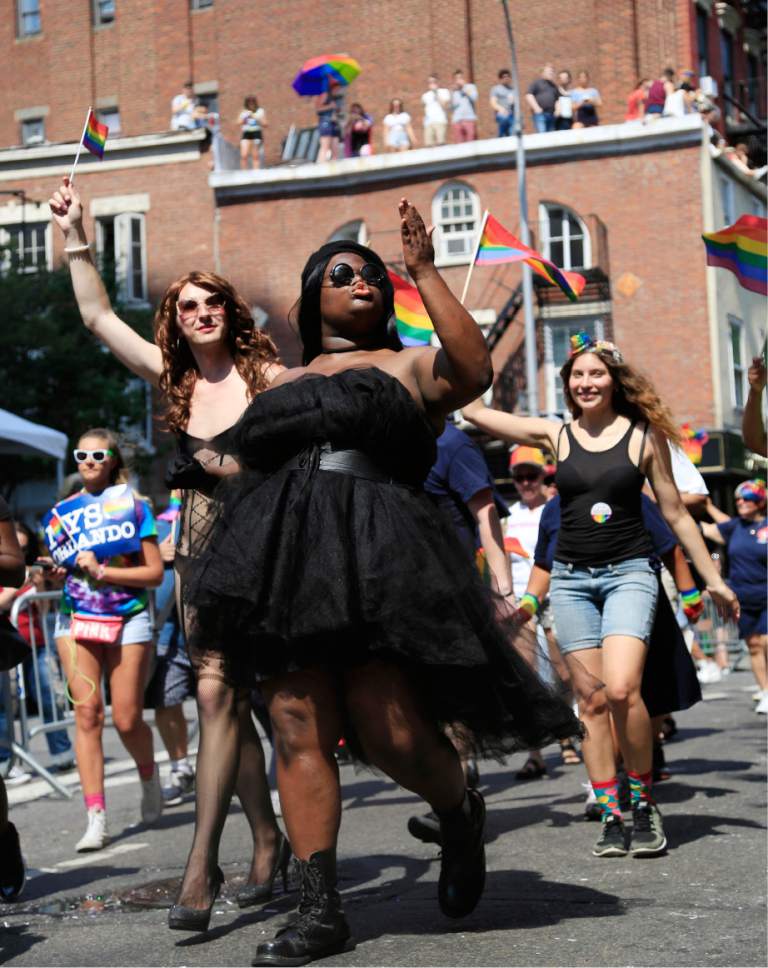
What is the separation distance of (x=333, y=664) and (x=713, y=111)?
106 feet

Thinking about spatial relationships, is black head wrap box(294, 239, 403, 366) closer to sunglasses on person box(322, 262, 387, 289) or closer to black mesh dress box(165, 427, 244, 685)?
sunglasses on person box(322, 262, 387, 289)

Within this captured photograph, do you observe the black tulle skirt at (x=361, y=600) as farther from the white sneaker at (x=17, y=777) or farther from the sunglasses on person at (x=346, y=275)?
the white sneaker at (x=17, y=777)

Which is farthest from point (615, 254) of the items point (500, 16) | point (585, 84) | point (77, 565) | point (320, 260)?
point (320, 260)

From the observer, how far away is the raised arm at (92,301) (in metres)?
5.78

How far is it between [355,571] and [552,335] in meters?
32.1

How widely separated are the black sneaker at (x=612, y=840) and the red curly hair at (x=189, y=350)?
83.4 inches

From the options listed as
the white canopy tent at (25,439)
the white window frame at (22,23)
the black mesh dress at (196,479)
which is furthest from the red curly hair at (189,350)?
the white window frame at (22,23)

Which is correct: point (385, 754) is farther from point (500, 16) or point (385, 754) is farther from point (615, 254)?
point (500, 16)

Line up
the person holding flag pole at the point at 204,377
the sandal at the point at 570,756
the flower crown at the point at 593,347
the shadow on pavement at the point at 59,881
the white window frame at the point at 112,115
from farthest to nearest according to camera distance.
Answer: the white window frame at the point at 112,115
the sandal at the point at 570,756
the flower crown at the point at 593,347
the shadow on pavement at the point at 59,881
the person holding flag pole at the point at 204,377

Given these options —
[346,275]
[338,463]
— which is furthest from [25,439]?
[338,463]

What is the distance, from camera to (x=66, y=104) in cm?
4284

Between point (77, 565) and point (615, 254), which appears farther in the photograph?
point (615, 254)

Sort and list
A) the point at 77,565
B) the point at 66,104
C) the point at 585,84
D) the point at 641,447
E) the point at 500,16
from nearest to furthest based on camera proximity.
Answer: the point at 641,447
the point at 77,565
the point at 585,84
the point at 500,16
the point at 66,104

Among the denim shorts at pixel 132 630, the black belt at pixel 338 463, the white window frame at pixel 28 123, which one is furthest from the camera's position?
the white window frame at pixel 28 123
